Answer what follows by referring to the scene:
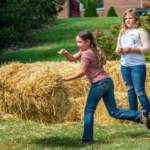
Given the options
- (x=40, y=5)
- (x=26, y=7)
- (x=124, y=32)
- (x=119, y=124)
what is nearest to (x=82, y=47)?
(x=124, y=32)

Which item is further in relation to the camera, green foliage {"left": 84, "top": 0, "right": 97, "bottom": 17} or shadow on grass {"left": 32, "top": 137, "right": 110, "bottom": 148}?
green foliage {"left": 84, "top": 0, "right": 97, "bottom": 17}

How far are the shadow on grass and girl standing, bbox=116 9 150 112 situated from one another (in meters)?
1.18

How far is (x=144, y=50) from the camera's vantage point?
955 centimetres

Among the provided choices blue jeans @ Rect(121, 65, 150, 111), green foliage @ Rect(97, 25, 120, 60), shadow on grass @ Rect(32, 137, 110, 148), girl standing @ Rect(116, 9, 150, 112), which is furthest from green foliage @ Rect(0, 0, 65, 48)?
shadow on grass @ Rect(32, 137, 110, 148)

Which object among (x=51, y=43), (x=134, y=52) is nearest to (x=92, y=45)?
(x=134, y=52)

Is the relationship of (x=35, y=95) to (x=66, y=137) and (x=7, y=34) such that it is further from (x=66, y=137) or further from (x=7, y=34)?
(x=7, y=34)

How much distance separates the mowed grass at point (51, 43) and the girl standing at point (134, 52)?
52.4 feet

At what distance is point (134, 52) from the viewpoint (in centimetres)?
973

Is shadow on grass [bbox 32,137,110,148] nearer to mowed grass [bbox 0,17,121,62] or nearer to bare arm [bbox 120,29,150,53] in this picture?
bare arm [bbox 120,29,150,53]

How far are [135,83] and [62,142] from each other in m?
1.52

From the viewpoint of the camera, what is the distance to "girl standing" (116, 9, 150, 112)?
31.7ft

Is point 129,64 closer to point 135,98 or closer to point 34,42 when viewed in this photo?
point 135,98

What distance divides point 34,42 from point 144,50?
25.6 meters

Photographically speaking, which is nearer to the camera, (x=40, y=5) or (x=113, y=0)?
(x=40, y=5)
